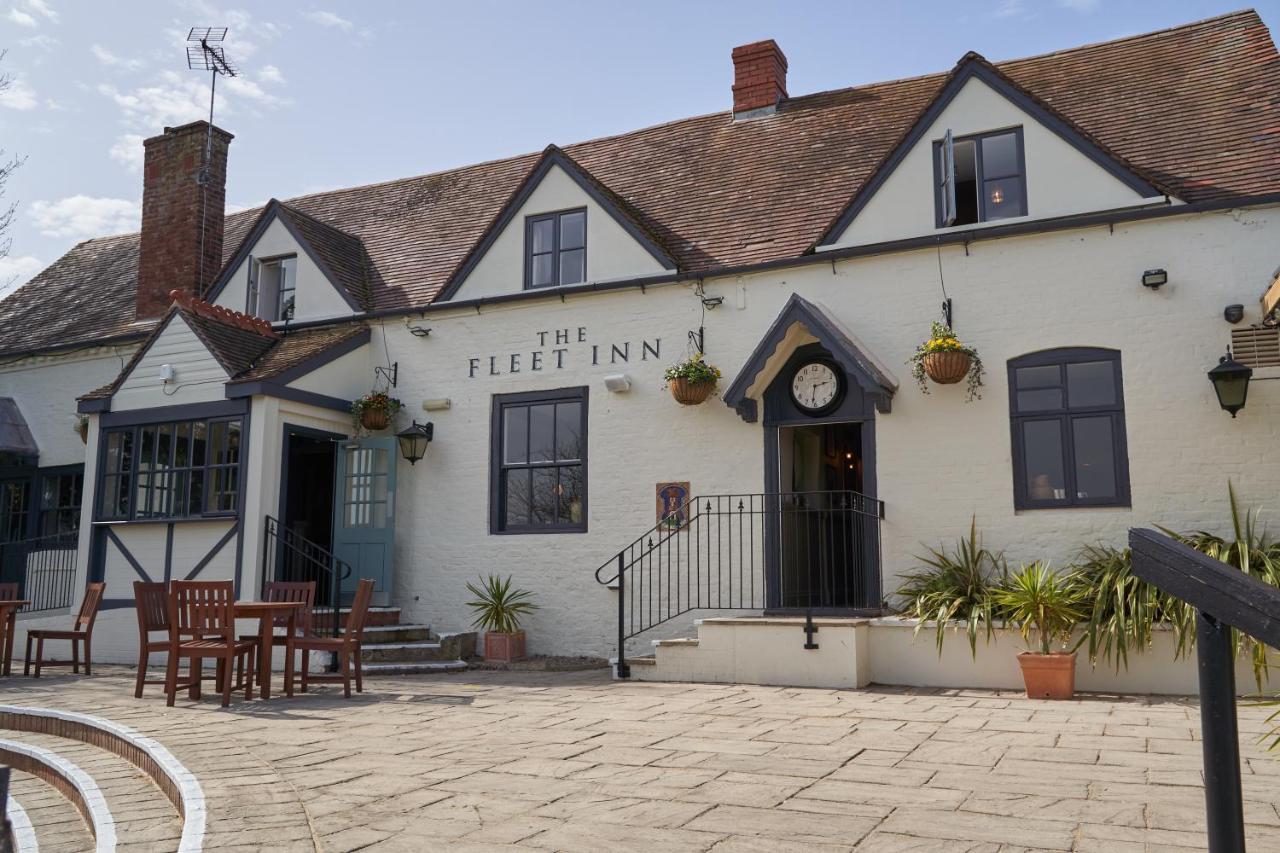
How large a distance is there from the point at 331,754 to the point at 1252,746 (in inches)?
197

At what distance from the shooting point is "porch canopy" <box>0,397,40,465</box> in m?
14.9

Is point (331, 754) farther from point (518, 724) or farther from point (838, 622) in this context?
point (838, 622)

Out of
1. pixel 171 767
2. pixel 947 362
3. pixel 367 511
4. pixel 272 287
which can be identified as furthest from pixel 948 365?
pixel 272 287

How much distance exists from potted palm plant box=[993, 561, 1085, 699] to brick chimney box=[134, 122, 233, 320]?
38.6 feet

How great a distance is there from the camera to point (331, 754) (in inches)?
227

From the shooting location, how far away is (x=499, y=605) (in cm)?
1130

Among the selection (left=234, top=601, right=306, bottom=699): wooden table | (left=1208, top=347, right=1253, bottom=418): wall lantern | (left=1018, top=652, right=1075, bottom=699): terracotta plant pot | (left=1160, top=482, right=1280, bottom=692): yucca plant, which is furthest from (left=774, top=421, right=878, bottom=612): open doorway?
(left=234, top=601, right=306, bottom=699): wooden table

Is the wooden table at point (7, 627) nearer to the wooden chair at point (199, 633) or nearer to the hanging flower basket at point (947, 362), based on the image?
the wooden chair at point (199, 633)

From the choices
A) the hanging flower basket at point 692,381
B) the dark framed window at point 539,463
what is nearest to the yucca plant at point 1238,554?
the hanging flower basket at point 692,381

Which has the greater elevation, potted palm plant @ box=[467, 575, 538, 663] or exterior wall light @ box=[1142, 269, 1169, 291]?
exterior wall light @ box=[1142, 269, 1169, 291]

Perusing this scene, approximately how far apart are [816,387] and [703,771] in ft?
19.8

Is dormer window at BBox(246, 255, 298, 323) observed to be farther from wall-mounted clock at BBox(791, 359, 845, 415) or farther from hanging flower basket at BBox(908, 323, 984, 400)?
hanging flower basket at BBox(908, 323, 984, 400)

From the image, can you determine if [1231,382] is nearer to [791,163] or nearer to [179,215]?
[791,163]

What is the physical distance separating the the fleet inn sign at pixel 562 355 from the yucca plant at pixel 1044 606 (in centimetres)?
466
